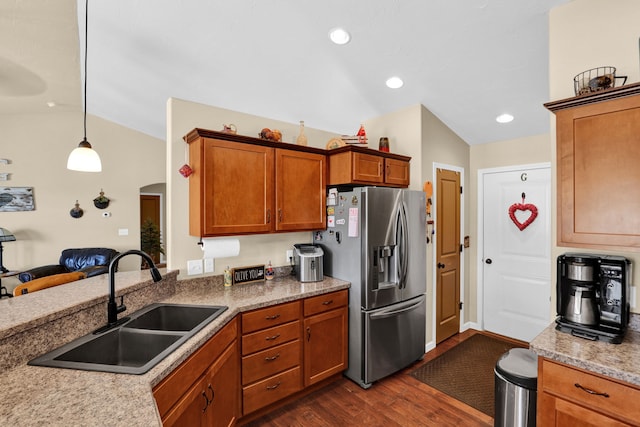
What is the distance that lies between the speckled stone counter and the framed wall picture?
711 cm

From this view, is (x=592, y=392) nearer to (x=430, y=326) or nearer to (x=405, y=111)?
(x=430, y=326)

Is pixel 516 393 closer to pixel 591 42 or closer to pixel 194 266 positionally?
pixel 591 42

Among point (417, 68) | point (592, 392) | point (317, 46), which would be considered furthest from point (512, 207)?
point (317, 46)

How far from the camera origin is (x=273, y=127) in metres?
2.90

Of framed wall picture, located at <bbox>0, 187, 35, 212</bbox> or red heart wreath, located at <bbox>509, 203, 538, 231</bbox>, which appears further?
framed wall picture, located at <bbox>0, 187, 35, 212</bbox>

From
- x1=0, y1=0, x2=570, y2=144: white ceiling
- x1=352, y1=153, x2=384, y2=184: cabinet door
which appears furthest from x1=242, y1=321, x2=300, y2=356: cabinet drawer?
x1=0, y1=0, x2=570, y2=144: white ceiling

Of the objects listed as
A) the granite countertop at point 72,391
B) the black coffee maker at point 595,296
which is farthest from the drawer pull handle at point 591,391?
the granite countertop at point 72,391

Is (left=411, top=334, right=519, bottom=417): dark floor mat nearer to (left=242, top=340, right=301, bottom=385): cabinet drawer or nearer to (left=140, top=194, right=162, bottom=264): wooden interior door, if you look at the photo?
(left=242, top=340, right=301, bottom=385): cabinet drawer

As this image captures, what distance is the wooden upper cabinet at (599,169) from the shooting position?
1371 mm

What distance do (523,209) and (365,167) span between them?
200 cm

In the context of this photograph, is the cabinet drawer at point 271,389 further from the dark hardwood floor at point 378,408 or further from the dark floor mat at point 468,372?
the dark floor mat at point 468,372

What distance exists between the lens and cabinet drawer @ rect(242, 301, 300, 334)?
2.05 m

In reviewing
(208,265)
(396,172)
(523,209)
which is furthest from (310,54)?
(523,209)

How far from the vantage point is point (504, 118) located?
9.98 ft
